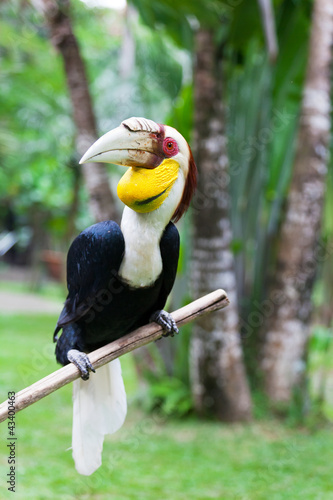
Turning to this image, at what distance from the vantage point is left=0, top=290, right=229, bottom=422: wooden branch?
132cm

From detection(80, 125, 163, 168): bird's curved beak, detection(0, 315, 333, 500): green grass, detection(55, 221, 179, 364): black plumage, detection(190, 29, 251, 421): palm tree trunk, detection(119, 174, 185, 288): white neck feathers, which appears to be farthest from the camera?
detection(190, 29, 251, 421): palm tree trunk

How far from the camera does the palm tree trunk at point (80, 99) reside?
333 cm

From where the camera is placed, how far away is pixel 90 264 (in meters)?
1.44

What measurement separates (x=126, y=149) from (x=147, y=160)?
0.20 ft

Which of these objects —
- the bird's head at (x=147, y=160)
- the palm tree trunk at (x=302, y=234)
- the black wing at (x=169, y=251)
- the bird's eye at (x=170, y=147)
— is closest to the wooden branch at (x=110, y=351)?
the black wing at (x=169, y=251)

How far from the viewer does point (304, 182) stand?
3.90 m

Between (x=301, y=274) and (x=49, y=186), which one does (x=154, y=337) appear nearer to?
(x=301, y=274)

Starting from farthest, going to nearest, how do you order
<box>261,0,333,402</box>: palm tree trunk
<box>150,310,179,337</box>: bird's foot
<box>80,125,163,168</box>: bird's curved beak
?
<box>261,0,333,402</box>: palm tree trunk < <box>150,310,179,337</box>: bird's foot < <box>80,125,163,168</box>: bird's curved beak

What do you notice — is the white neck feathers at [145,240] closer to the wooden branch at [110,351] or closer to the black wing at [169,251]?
the black wing at [169,251]

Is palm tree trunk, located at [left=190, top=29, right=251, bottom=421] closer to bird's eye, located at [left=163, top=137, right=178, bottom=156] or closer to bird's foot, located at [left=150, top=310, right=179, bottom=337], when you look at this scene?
bird's foot, located at [left=150, top=310, right=179, bottom=337]

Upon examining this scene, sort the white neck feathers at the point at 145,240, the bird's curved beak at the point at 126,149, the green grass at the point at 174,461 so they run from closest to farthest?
the bird's curved beak at the point at 126,149
the white neck feathers at the point at 145,240
the green grass at the point at 174,461

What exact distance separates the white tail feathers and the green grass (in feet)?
4.38

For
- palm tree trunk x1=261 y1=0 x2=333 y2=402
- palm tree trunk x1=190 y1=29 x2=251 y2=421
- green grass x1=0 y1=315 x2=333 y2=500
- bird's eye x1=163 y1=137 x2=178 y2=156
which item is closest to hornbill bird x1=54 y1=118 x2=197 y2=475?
bird's eye x1=163 y1=137 x2=178 y2=156

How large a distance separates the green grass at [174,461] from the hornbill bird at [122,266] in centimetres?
137
